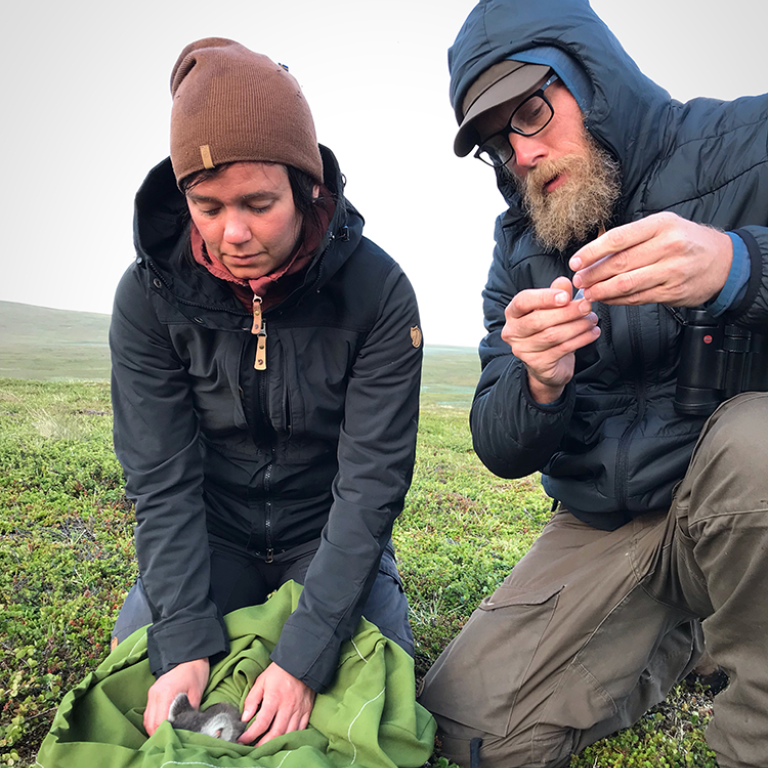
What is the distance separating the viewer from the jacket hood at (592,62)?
2732 millimetres

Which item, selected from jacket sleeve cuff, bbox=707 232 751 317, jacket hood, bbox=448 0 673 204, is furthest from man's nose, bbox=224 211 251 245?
jacket sleeve cuff, bbox=707 232 751 317

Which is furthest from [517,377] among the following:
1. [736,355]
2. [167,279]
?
[167,279]

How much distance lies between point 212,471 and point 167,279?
0.92 meters

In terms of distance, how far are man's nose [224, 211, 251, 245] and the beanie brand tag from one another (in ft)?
0.58

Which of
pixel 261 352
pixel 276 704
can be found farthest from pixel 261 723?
pixel 261 352

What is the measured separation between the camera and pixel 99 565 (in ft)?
12.6

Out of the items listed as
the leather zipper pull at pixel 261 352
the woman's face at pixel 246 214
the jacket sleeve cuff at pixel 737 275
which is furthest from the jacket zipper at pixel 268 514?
the jacket sleeve cuff at pixel 737 275

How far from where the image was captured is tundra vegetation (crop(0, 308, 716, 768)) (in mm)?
2703

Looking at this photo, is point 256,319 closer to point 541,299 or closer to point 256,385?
point 256,385

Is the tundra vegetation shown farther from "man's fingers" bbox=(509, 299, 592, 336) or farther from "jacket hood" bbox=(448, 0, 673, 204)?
"jacket hood" bbox=(448, 0, 673, 204)

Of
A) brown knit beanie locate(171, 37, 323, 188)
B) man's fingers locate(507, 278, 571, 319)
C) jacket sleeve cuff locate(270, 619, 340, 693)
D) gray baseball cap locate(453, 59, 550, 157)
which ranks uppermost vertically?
gray baseball cap locate(453, 59, 550, 157)

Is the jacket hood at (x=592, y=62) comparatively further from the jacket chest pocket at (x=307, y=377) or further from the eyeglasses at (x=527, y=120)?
the jacket chest pocket at (x=307, y=377)

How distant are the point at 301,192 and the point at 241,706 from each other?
6.23 feet

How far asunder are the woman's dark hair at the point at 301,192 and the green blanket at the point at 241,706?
4.88 ft
